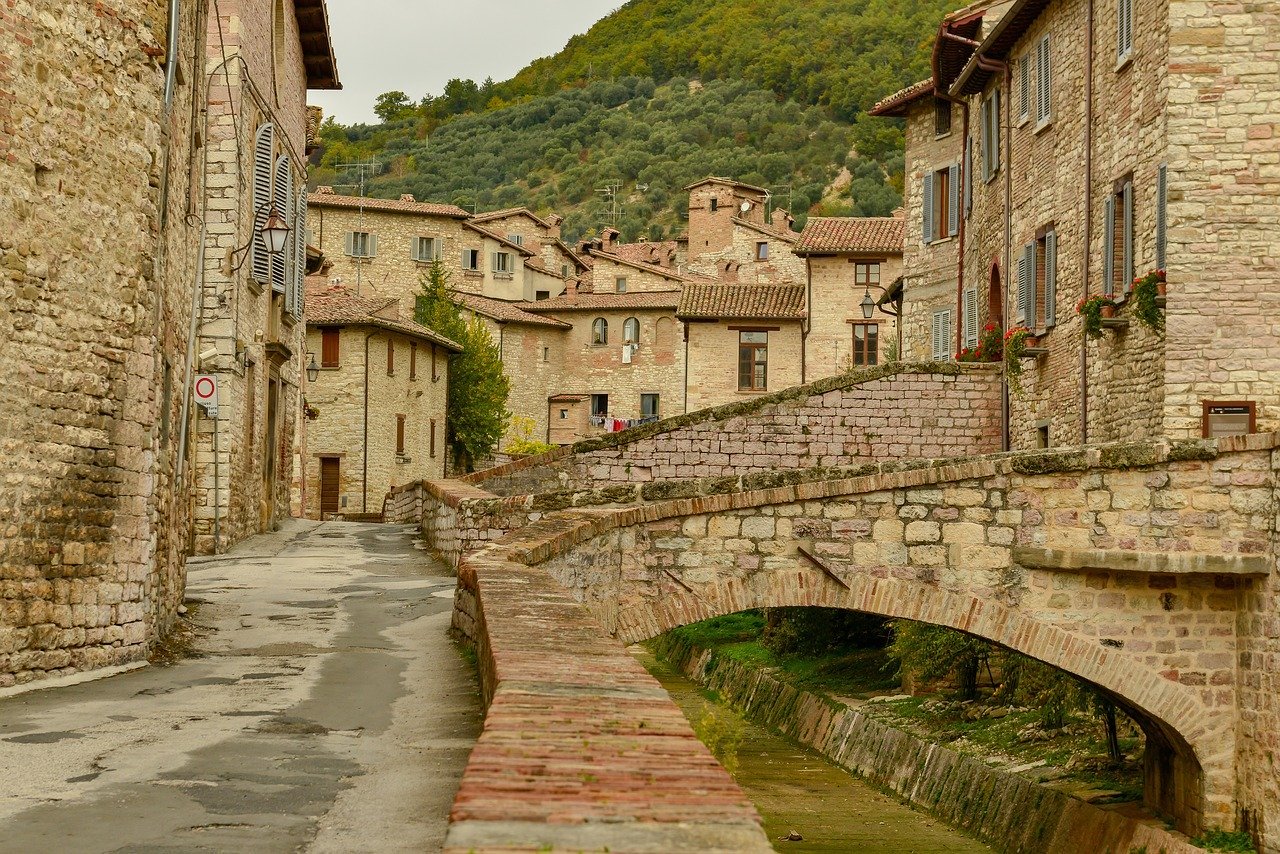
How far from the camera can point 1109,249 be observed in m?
20.2

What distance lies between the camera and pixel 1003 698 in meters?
19.0

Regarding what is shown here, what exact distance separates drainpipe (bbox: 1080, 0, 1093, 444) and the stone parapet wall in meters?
4.24

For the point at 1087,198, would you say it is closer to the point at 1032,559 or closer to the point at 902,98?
the point at 1032,559

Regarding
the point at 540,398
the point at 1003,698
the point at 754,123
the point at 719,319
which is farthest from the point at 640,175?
the point at 1003,698

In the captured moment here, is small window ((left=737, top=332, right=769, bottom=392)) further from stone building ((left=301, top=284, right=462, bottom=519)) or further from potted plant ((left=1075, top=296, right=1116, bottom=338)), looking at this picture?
potted plant ((left=1075, top=296, right=1116, bottom=338))

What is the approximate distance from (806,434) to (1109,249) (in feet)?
21.8

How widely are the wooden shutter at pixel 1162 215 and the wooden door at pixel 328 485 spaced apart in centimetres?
3375

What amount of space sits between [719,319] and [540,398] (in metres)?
15.4

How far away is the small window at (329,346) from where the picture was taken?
156 feet

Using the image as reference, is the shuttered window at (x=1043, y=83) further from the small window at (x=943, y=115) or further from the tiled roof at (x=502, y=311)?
the tiled roof at (x=502, y=311)

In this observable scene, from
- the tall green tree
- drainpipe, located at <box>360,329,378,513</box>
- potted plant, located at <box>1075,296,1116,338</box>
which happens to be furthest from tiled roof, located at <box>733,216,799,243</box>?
potted plant, located at <box>1075,296,1116,338</box>

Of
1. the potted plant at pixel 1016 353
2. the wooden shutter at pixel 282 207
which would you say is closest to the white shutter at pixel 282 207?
the wooden shutter at pixel 282 207

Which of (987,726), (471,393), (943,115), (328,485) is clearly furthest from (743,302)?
(987,726)

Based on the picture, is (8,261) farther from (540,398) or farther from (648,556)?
(540,398)
